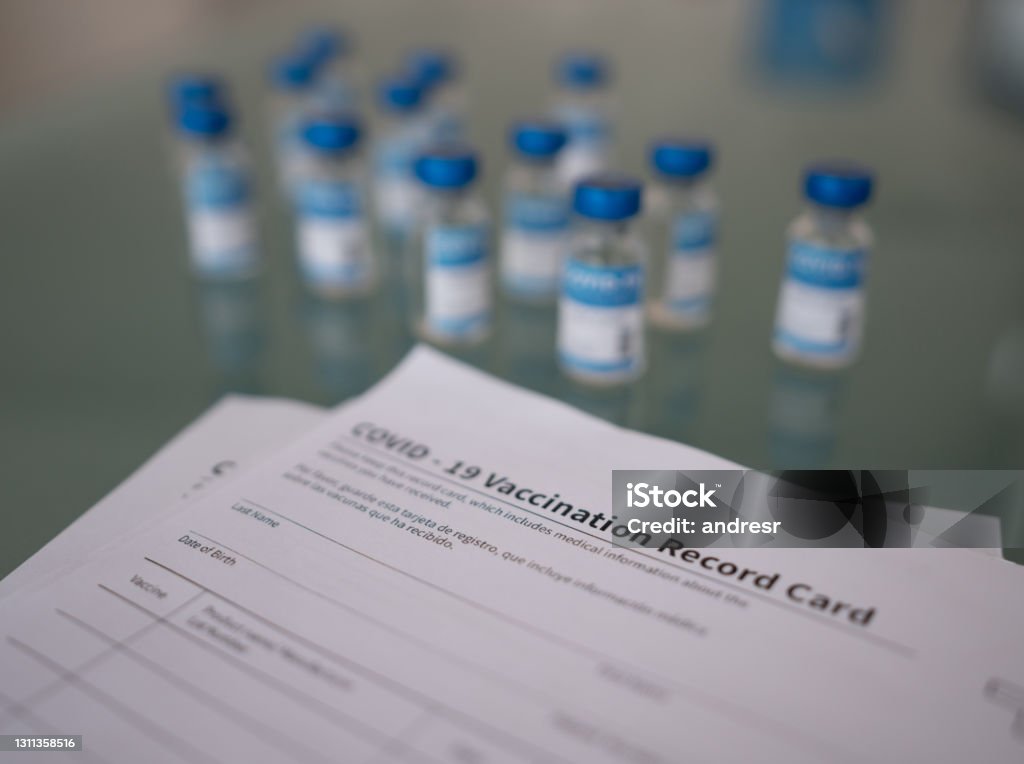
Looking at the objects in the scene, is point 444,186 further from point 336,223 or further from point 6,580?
point 6,580

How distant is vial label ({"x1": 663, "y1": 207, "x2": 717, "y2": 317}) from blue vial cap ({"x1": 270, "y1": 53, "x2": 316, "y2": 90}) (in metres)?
0.60

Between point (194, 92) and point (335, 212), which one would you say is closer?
point (335, 212)

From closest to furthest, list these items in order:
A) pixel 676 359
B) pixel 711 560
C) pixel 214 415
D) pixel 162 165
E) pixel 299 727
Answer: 1. pixel 299 727
2. pixel 711 560
3. pixel 214 415
4. pixel 676 359
5. pixel 162 165

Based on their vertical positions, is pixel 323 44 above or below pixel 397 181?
above

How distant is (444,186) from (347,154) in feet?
0.57

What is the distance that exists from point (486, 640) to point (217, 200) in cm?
64

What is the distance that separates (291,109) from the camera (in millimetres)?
1239

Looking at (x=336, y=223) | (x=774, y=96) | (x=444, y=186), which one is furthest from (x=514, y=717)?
(x=774, y=96)

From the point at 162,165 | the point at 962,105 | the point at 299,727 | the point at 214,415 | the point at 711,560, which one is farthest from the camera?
the point at 962,105

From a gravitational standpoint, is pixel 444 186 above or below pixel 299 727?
above

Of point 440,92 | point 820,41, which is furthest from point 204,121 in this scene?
point 820,41

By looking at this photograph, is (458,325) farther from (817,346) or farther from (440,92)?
(440,92)

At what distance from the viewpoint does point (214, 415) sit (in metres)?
0.69

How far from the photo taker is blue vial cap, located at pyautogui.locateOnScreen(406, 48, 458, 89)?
3.75ft
